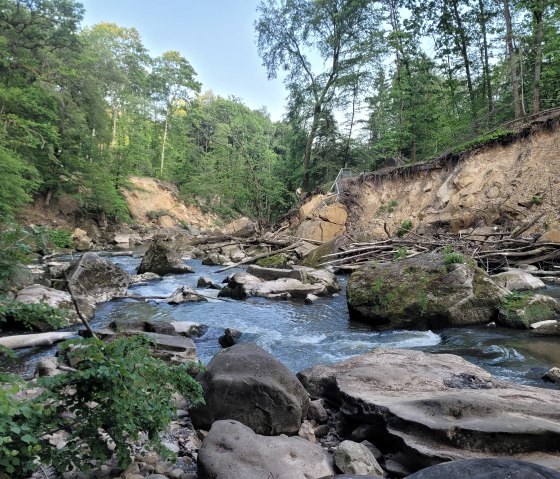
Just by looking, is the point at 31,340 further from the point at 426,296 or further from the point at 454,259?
the point at 454,259

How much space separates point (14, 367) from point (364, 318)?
20.6 ft

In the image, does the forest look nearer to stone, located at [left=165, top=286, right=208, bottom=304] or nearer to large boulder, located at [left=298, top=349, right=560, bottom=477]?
stone, located at [left=165, top=286, right=208, bottom=304]

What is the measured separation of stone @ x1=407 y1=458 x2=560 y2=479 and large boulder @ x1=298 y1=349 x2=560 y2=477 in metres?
0.91

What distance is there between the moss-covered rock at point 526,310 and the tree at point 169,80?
3986cm

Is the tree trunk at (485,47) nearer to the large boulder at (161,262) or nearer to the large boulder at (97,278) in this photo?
the large boulder at (161,262)

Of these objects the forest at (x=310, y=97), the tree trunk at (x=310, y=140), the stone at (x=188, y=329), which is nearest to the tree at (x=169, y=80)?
the forest at (x=310, y=97)

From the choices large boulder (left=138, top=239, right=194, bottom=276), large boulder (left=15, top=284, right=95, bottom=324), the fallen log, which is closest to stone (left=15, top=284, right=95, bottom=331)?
large boulder (left=15, top=284, right=95, bottom=324)

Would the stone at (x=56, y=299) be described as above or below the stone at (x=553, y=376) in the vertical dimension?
above

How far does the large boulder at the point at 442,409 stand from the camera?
294 cm

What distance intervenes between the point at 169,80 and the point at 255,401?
149 feet

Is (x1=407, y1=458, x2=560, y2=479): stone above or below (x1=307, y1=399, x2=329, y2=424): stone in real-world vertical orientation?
above

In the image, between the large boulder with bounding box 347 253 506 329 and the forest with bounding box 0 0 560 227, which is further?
the forest with bounding box 0 0 560 227

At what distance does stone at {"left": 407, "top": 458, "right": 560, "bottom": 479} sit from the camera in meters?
1.82

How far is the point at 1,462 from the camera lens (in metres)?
1.95
